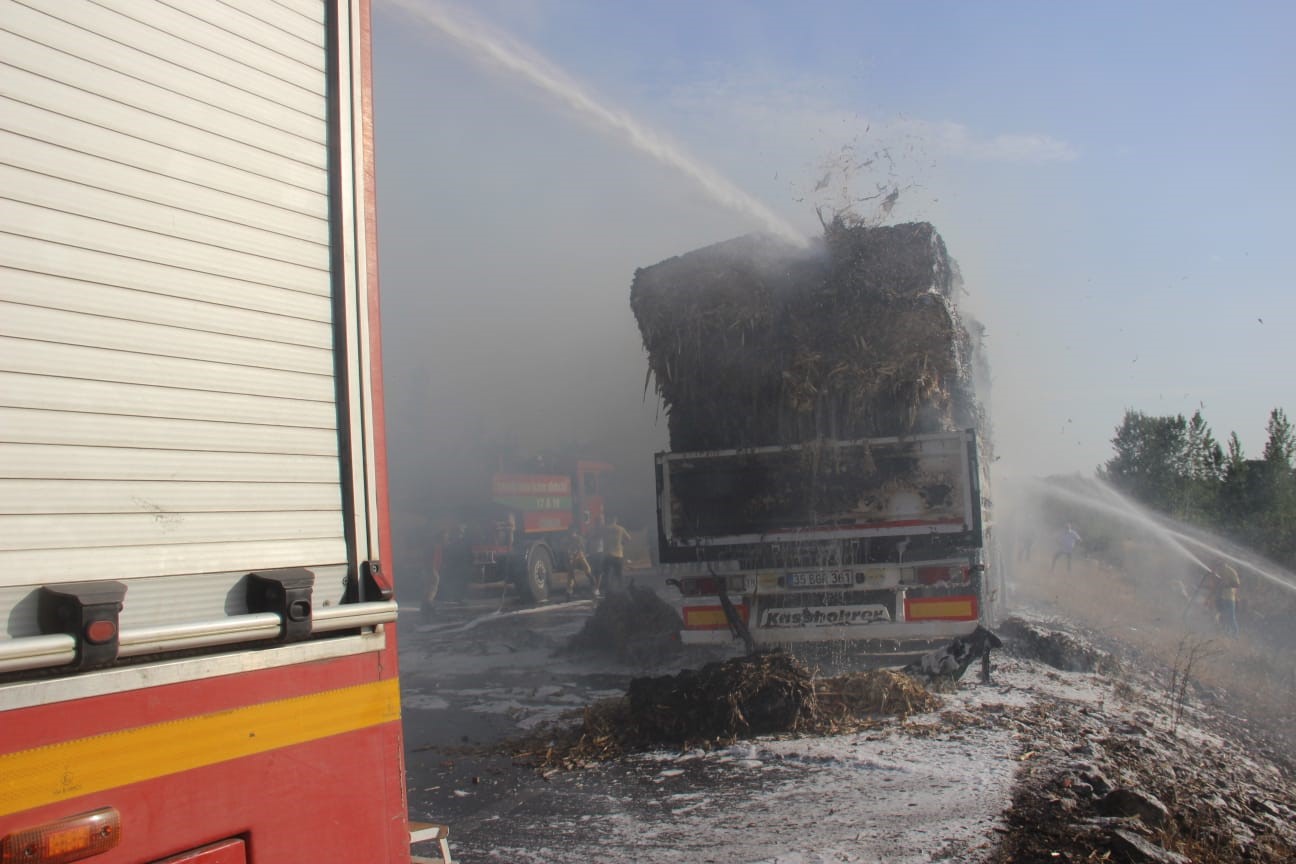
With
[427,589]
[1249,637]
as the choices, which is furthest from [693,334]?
[1249,637]

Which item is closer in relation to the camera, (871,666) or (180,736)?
(180,736)

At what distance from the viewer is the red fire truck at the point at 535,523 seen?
53.9ft

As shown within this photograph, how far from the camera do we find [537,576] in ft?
54.8

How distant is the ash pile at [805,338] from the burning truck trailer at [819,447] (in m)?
0.01

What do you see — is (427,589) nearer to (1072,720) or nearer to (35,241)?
(1072,720)

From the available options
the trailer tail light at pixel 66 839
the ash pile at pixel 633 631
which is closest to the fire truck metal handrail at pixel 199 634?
the trailer tail light at pixel 66 839

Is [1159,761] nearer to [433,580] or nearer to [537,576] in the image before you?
[433,580]

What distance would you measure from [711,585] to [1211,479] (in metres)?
20.4

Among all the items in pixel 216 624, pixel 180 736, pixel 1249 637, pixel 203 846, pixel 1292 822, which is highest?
pixel 216 624

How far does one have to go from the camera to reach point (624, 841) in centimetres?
466

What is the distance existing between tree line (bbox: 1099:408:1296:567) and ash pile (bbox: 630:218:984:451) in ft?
46.8

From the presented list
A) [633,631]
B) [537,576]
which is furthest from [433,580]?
[633,631]

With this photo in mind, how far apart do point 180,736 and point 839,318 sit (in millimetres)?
6930

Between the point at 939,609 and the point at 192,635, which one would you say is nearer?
the point at 192,635
